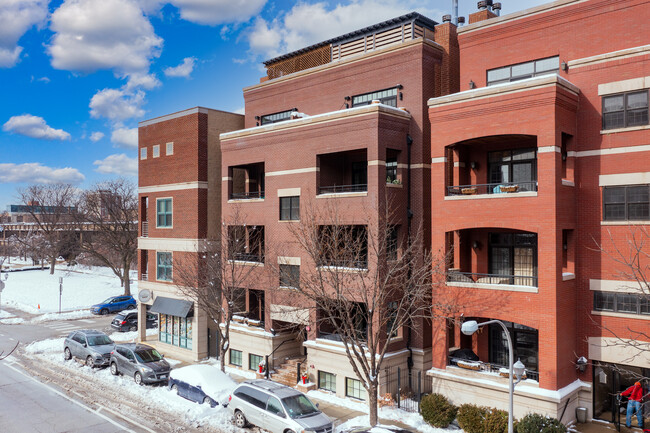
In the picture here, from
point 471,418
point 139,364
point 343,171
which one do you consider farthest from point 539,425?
point 139,364

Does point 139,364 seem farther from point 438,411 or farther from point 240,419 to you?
point 438,411

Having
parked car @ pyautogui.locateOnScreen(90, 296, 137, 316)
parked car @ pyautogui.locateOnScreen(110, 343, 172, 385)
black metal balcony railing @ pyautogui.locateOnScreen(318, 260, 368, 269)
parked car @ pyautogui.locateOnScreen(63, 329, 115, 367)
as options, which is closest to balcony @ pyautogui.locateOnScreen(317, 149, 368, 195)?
black metal balcony railing @ pyautogui.locateOnScreen(318, 260, 368, 269)

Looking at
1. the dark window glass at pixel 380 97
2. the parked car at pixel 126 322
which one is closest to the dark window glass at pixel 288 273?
the dark window glass at pixel 380 97

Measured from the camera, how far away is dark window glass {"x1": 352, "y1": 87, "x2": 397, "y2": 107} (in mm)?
24917

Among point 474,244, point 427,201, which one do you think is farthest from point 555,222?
point 427,201

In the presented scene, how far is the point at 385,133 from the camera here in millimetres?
22375

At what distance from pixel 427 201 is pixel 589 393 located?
10557 millimetres

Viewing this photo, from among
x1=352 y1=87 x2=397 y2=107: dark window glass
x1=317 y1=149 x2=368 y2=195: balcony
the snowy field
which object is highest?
x1=352 y1=87 x2=397 y2=107: dark window glass

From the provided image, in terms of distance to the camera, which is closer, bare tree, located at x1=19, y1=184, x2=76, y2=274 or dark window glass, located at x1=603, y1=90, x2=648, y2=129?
dark window glass, located at x1=603, y1=90, x2=648, y2=129

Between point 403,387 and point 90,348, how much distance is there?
1869cm

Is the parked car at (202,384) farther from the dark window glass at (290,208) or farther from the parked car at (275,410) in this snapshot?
the dark window glass at (290,208)

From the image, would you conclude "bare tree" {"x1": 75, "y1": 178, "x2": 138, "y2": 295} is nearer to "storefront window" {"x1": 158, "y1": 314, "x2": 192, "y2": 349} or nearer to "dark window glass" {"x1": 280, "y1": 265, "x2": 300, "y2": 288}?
"storefront window" {"x1": 158, "y1": 314, "x2": 192, "y2": 349}

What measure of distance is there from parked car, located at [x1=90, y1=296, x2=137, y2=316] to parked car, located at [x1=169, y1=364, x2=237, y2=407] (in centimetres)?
2921

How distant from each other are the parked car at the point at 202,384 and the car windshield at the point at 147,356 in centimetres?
304
